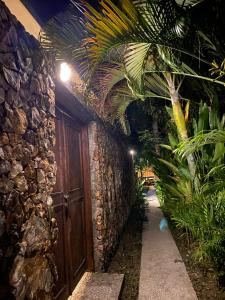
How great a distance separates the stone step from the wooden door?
99 mm

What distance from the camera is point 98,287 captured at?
3.35m

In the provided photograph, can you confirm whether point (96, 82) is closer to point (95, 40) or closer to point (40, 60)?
point (95, 40)

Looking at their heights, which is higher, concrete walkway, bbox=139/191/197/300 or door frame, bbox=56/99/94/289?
door frame, bbox=56/99/94/289

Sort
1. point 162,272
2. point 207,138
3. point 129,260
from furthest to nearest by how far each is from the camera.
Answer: point 129,260 → point 162,272 → point 207,138

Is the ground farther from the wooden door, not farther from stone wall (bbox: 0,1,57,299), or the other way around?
stone wall (bbox: 0,1,57,299)

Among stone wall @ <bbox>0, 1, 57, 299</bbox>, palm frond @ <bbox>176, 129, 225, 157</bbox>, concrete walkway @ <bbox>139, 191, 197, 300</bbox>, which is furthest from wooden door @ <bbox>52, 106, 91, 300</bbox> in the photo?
palm frond @ <bbox>176, 129, 225, 157</bbox>

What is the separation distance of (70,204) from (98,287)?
45.0 inches

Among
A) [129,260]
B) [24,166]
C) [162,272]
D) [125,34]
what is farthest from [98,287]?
[125,34]

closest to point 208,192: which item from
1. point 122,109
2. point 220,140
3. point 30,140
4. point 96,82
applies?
point 220,140

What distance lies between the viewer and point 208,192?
12.9ft

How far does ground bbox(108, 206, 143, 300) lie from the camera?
3.57 metres

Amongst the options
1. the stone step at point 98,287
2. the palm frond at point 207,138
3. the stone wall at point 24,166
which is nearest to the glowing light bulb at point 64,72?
the stone wall at point 24,166

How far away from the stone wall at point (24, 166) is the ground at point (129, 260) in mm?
1803

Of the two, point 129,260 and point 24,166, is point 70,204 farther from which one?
point 129,260
